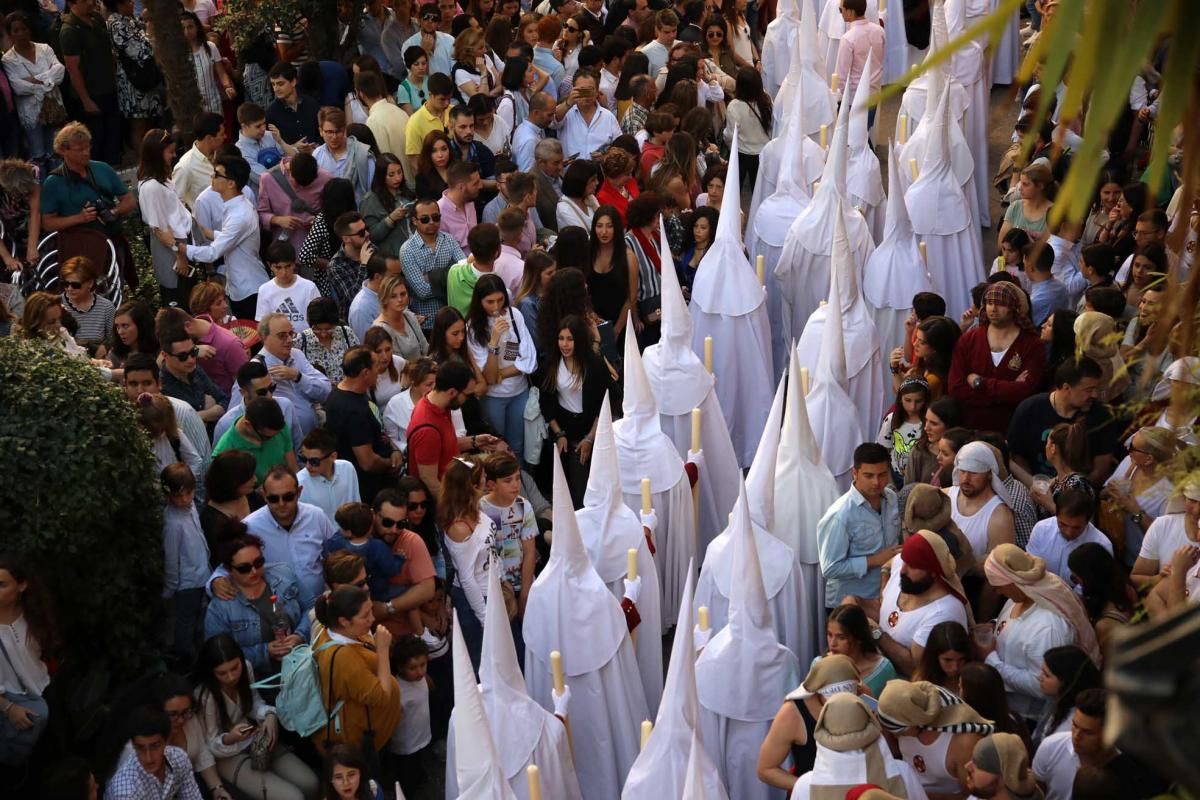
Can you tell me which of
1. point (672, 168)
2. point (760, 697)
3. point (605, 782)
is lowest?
point (605, 782)

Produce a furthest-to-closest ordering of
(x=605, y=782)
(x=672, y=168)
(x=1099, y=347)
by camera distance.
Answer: (x=672, y=168) → (x=1099, y=347) → (x=605, y=782)

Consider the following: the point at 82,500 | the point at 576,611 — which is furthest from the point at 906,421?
the point at 82,500

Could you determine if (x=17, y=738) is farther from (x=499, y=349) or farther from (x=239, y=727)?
(x=499, y=349)

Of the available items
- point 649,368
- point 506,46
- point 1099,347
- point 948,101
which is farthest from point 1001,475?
point 506,46

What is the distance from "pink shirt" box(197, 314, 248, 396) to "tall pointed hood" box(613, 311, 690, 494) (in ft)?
6.17

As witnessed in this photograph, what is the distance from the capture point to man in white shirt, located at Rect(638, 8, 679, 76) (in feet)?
38.7

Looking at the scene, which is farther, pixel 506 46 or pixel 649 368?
pixel 506 46

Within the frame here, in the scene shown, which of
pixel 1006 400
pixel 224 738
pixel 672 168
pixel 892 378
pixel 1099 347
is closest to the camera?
pixel 224 738

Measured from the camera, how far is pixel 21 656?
594 cm

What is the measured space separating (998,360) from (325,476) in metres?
3.13

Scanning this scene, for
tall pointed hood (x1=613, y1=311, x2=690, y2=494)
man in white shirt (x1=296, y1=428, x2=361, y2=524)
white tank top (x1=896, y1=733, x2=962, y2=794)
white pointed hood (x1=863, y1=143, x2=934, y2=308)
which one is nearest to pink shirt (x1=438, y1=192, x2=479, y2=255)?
tall pointed hood (x1=613, y1=311, x2=690, y2=494)

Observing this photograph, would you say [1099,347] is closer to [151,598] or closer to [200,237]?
[151,598]

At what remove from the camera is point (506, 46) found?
38.5 ft

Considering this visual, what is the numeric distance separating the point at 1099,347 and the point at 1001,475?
0.83 metres
